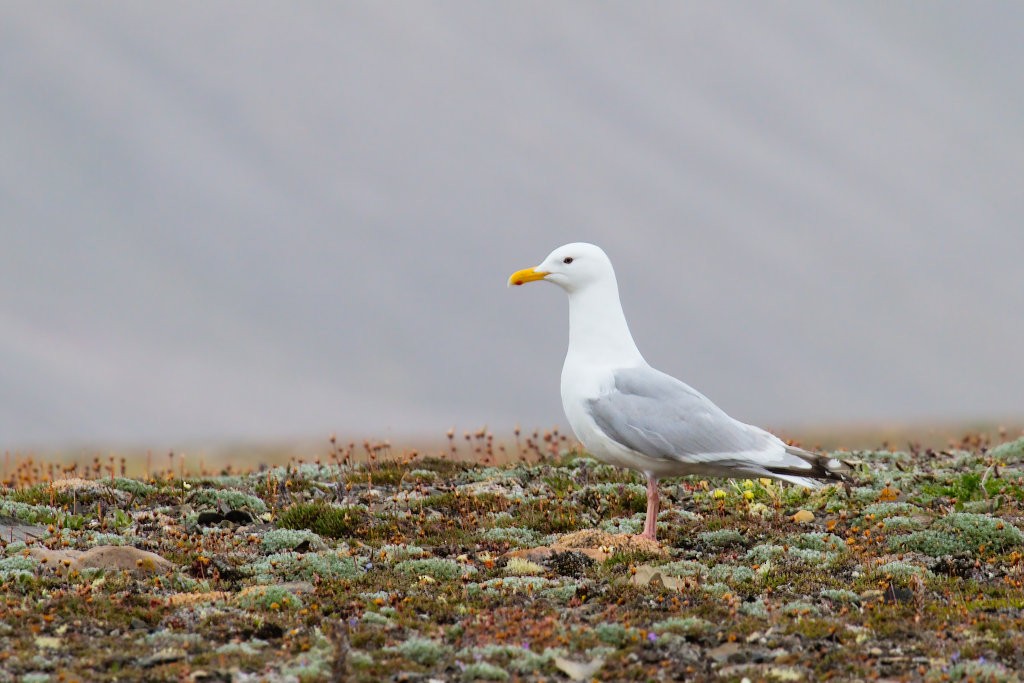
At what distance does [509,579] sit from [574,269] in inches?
151

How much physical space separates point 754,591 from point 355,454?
10287mm

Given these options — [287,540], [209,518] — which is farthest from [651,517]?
[209,518]

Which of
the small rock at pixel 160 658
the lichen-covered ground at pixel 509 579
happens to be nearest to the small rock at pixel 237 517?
the lichen-covered ground at pixel 509 579

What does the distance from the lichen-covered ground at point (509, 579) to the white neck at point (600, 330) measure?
2021 mm

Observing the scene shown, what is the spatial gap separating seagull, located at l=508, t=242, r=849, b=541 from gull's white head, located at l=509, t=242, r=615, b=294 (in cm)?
1

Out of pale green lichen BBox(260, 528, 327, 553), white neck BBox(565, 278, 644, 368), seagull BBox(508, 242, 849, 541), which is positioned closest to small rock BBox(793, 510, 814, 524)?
seagull BBox(508, 242, 849, 541)

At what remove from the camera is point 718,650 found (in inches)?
370

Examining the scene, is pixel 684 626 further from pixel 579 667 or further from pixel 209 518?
pixel 209 518

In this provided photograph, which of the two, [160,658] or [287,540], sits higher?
[287,540]

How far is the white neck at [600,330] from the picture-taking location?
13.2 meters

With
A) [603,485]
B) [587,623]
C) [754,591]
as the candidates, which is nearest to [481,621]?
[587,623]

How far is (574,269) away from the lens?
1341 cm

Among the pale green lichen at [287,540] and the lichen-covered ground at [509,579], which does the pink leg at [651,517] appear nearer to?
the lichen-covered ground at [509,579]

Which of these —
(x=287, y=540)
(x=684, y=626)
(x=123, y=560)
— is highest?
(x=287, y=540)
